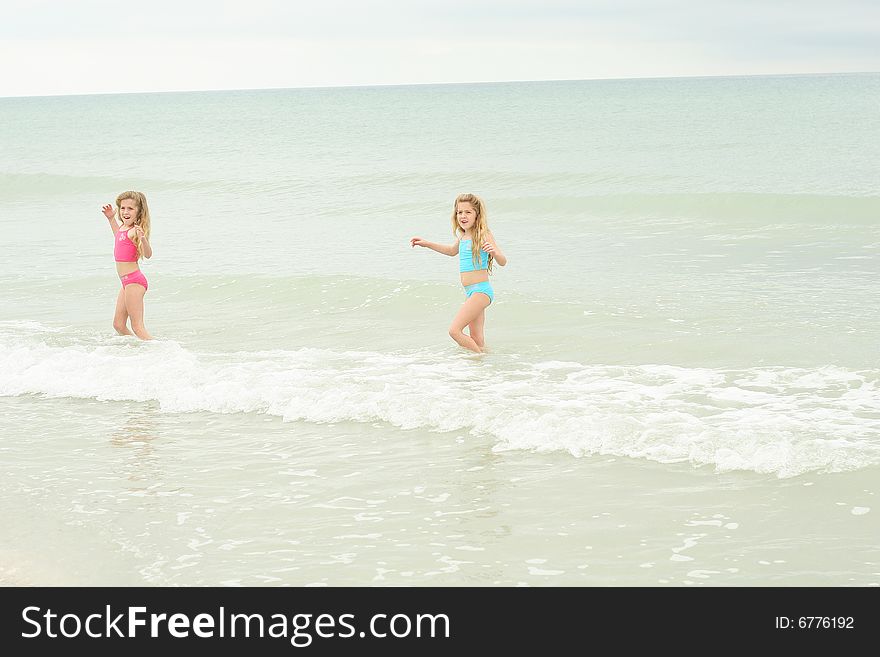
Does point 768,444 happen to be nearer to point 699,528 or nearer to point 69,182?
point 699,528

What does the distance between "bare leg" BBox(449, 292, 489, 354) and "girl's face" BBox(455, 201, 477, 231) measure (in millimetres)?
635

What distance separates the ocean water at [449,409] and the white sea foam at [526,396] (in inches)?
1.2

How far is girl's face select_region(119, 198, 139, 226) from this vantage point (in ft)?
31.3

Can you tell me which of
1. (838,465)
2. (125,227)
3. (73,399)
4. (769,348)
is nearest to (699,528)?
(838,465)

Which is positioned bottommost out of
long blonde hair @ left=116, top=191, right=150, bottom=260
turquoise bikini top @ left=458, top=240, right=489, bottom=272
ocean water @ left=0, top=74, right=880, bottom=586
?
ocean water @ left=0, top=74, right=880, bottom=586

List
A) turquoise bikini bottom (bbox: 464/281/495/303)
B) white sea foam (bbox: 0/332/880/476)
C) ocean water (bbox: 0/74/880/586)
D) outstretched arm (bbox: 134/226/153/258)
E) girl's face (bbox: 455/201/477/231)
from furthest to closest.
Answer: outstretched arm (bbox: 134/226/153/258) < turquoise bikini bottom (bbox: 464/281/495/303) < girl's face (bbox: 455/201/477/231) < white sea foam (bbox: 0/332/880/476) < ocean water (bbox: 0/74/880/586)

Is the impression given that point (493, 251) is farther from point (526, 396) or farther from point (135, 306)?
point (135, 306)

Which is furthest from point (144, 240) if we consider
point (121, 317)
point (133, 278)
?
point (121, 317)

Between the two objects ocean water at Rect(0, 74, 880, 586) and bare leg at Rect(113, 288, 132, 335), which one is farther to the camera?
bare leg at Rect(113, 288, 132, 335)

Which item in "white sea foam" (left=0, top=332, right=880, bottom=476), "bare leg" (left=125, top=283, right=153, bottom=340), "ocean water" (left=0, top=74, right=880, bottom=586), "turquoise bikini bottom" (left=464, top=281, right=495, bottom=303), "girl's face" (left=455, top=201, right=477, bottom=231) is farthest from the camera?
"bare leg" (left=125, top=283, right=153, bottom=340)

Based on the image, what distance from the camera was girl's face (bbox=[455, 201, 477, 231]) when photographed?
8703 millimetres

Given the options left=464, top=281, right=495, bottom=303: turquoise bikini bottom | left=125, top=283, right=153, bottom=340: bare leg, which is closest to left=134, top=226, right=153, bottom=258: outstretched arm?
left=125, top=283, right=153, bottom=340: bare leg

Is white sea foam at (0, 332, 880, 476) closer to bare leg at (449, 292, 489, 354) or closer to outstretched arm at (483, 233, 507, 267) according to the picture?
bare leg at (449, 292, 489, 354)

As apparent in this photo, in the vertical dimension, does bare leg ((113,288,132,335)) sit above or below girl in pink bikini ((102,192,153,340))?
below
